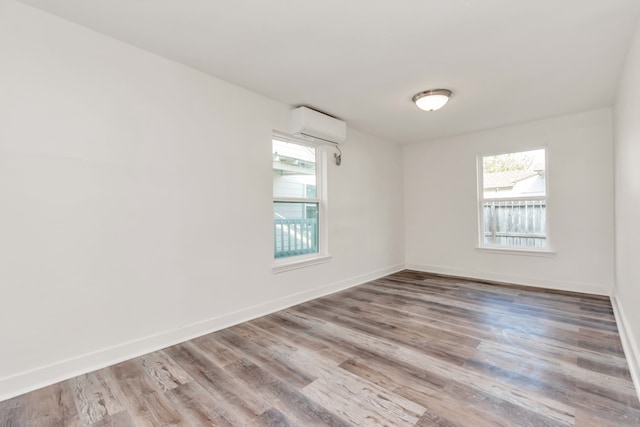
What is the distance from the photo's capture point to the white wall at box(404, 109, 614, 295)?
3768 millimetres

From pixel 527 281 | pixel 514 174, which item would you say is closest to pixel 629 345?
pixel 527 281

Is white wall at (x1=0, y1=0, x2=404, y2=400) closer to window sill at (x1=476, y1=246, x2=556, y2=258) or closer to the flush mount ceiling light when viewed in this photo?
the flush mount ceiling light

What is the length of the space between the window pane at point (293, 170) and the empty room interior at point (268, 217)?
33 millimetres

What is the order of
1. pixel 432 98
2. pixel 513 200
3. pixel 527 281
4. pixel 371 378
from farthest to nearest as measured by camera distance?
1. pixel 513 200
2. pixel 527 281
3. pixel 432 98
4. pixel 371 378

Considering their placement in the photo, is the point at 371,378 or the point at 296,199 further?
the point at 296,199

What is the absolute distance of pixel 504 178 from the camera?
180 inches

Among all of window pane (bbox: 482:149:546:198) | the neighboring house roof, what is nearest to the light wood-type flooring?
window pane (bbox: 482:149:546:198)

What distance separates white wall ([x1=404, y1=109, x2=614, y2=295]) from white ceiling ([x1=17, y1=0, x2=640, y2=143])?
740mm

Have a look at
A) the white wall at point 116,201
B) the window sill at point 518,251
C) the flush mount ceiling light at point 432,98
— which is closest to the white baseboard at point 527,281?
the window sill at point 518,251

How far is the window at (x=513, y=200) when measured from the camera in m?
4.25

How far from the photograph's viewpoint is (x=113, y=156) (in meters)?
2.21

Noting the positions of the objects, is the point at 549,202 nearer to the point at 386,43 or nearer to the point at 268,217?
the point at 386,43

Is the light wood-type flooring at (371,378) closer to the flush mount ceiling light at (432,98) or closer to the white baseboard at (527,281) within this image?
the white baseboard at (527,281)

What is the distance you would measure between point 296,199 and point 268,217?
0.54 meters
